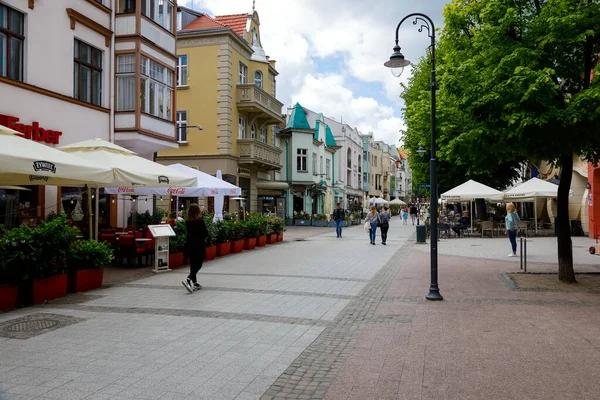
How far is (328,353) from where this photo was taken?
595 centimetres

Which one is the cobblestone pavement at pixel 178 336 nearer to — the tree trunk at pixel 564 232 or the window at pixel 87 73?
the tree trunk at pixel 564 232

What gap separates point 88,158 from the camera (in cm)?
1144

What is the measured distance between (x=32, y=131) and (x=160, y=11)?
8.00 metres

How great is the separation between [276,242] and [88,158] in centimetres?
1247

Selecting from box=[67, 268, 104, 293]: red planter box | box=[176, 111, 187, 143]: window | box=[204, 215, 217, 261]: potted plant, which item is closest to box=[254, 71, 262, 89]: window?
box=[176, 111, 187, 143]: window

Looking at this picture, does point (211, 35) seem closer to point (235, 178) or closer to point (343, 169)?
point (235, 178)

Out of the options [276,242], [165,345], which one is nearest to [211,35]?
[276,242]

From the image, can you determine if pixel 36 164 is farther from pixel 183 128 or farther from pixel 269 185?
pixel 269 185

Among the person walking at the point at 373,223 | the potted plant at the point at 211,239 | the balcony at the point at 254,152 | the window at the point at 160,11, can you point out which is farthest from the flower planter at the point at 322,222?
the potted plant at the point at 211,239

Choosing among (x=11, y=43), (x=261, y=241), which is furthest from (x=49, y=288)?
(x=261, y=241)

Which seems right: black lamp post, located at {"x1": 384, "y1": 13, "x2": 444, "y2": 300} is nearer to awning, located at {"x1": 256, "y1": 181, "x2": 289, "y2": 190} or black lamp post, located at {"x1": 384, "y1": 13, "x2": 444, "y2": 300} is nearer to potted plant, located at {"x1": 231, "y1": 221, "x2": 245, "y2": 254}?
potted plant, located at {"x1": 231, "y1": 221, "x2": 245, "y2": 254}

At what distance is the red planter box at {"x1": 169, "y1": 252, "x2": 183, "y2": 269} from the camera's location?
44.4 feet

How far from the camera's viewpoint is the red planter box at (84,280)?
975 cm

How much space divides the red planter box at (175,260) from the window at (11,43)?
6.22m
